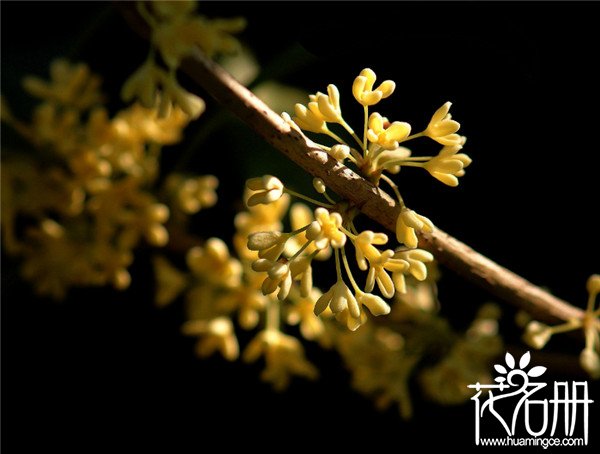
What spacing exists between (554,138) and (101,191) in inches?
35.8

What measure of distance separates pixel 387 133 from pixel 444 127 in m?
0.08

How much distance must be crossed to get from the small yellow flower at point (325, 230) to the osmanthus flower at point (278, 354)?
64 centimetres

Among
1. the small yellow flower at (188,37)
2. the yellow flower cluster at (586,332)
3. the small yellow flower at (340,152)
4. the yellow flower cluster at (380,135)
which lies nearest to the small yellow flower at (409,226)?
the yellow flower cluster at (380,135)

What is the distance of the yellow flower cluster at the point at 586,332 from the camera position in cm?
107

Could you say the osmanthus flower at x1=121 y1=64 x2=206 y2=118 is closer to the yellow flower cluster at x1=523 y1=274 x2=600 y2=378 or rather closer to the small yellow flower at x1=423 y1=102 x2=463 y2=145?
the small yellow flower at x1=423 y1=102 x2=463 y2=145

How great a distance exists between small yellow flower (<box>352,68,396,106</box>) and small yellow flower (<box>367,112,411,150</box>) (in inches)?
1.0

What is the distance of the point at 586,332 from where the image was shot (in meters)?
1.12

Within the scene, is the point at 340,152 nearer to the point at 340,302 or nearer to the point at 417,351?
the point at 340,302

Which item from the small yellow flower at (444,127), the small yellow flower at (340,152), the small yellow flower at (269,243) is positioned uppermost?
the small yellow flower at (444,127)

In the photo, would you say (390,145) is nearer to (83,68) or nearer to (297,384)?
(83,68)

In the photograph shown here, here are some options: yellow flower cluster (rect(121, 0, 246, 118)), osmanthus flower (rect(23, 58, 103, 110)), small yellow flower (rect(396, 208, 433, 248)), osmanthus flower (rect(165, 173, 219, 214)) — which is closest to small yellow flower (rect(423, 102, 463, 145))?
small yellow flower (rect(396, 208, 433, 248))

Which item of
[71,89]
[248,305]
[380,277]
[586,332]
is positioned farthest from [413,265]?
[71,89]

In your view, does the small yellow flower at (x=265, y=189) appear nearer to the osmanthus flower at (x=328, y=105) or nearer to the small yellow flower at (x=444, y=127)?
the osmanthus flower at (x=328, y=105)

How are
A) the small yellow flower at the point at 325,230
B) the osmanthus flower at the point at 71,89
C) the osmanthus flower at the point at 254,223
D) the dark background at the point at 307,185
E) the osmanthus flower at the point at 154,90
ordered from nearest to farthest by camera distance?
the small yellow flower at the point at 325,230 < the osmanthus flower at the point at 154,90 < the dark background at the point at 307,185 < the osmanthus flower at the point at 254,223 < the osmanthus flower at the point at 71,89
